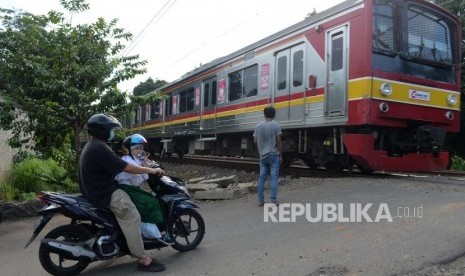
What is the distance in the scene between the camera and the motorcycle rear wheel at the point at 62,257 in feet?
15.0

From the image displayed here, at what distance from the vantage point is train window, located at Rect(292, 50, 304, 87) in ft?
34.3

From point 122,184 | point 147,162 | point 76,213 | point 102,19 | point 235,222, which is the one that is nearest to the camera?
point 76,213

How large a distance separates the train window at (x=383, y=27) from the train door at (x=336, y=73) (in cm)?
60

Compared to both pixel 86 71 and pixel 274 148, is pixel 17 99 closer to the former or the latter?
pixel 86 71

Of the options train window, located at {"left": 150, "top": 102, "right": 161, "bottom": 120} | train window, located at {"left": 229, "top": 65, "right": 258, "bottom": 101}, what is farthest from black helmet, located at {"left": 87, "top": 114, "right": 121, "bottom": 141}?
train window, located at {"left": 150, "top": 102, "right": 161, "bottom": 120}

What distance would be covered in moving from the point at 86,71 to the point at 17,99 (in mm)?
1291

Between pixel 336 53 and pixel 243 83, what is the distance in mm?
4011

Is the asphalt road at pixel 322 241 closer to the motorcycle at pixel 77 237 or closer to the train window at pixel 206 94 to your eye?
the motorcycle at pixel 77 237

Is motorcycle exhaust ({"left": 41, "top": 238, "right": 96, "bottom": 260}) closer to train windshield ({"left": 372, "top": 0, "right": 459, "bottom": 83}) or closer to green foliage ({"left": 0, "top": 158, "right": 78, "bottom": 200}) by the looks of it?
green foliage ({"left": 0, "top": 158, "right": 78, "bottom": 200})

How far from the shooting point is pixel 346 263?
181 inches

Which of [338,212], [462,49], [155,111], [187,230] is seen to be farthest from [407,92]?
[155,111]

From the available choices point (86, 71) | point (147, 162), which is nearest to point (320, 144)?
point (86, 71)

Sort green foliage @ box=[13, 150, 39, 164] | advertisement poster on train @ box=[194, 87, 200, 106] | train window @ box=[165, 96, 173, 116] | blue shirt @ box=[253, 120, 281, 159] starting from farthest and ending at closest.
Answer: train window @ box=[165, 96, 173, 116] → advertisement poster on train @ box=[194, 87, 200, 106] → green foliage @ box=[13, 150, 39, 164] → blue shirt @ box=[253, 120, 281, 159]

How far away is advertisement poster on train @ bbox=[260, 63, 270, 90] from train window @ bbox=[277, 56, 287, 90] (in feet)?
1.38
